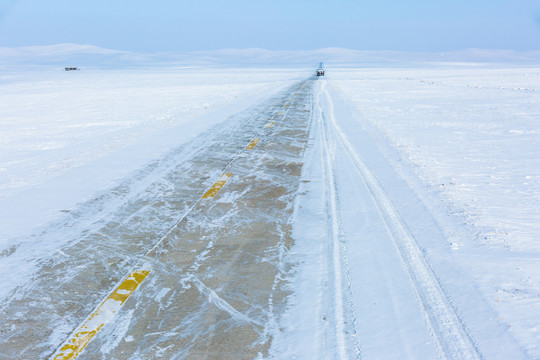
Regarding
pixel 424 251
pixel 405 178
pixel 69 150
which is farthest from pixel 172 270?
pixel 69 150

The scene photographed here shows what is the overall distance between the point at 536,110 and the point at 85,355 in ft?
66.2

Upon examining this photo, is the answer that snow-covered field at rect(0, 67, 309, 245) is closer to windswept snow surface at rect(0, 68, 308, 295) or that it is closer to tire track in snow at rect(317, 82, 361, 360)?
windswept snow surface at rect(0, 68, 308, 295)

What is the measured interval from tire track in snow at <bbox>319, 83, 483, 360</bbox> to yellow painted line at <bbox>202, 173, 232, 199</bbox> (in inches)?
92.7

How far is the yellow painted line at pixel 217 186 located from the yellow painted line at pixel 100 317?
246 cm

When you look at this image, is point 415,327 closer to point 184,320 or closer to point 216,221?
point 184,320

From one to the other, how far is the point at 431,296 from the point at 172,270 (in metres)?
2.38

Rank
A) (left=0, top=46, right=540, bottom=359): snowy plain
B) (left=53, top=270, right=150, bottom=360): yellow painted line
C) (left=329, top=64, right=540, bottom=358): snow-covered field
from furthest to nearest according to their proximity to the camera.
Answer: (left=329, top=64, right=540, bottom=358): snow-covered field, (left=0, top=46, right=540, bottom=359): snowy plain, (left=53, top=270, right=150, bottom=360): yellow painted line

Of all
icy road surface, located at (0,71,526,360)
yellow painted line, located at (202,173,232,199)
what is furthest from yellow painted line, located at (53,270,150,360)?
yellow painted line, located at (202,173,232,199)

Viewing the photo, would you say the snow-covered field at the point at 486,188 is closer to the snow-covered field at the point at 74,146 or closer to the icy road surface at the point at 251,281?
the icy road surface at the point at 251,281

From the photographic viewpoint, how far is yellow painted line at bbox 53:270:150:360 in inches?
128

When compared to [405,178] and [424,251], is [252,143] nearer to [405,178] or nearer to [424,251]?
[405,178]

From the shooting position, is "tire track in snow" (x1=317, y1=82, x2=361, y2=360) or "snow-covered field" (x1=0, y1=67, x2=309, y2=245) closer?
"tire track in snow" (x1=317, y1=82, x2=361, y2=360)

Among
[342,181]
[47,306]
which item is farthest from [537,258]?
[47,306]

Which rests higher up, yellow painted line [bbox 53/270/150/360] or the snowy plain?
the snowy plain
